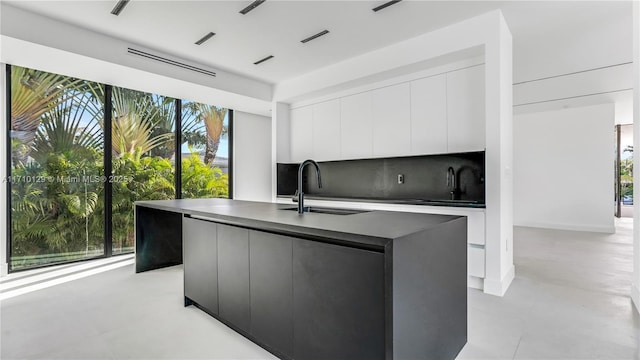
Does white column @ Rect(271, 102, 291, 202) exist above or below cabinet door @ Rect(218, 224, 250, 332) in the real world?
above

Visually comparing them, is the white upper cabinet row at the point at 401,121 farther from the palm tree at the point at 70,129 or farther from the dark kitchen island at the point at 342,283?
the palm tree at the point at 70,129

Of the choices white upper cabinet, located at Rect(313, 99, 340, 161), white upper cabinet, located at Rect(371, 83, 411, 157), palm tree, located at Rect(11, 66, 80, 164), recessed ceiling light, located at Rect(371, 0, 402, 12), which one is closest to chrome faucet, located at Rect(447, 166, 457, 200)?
white upper cabinet, located at Rect(371, 83, 411, 157)

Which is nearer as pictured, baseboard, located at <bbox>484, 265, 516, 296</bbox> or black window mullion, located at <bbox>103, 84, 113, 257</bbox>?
baseboard, located at <bbox>484, 265, 516, 296</bbox>

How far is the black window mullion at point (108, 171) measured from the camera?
4352 mm

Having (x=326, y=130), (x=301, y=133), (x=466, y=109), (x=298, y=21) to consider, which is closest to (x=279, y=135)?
(x=301, y=133)

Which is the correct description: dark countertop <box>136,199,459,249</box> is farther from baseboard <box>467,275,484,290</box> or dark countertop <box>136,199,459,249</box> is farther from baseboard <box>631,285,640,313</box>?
baseboard <box>631,285,640,313</box>

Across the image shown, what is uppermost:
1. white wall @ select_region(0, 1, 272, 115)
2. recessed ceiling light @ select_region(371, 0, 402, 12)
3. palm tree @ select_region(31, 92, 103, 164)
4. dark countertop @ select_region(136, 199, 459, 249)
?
recessed ceiling light @ select_region(371, 0, 402, 12)

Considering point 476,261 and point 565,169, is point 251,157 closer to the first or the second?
point 476,261

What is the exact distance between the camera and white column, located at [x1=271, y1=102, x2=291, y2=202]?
5.37m

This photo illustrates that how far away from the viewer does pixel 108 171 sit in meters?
4.38

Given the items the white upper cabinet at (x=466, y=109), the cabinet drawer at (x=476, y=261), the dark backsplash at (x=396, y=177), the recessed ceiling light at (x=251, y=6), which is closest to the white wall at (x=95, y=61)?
the recessed ceiling light at (x=251, y=6)

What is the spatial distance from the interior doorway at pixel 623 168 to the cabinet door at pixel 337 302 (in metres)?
10.3

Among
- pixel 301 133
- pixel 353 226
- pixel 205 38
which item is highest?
pixel 205 38

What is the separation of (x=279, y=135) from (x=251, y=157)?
3.91 feet
